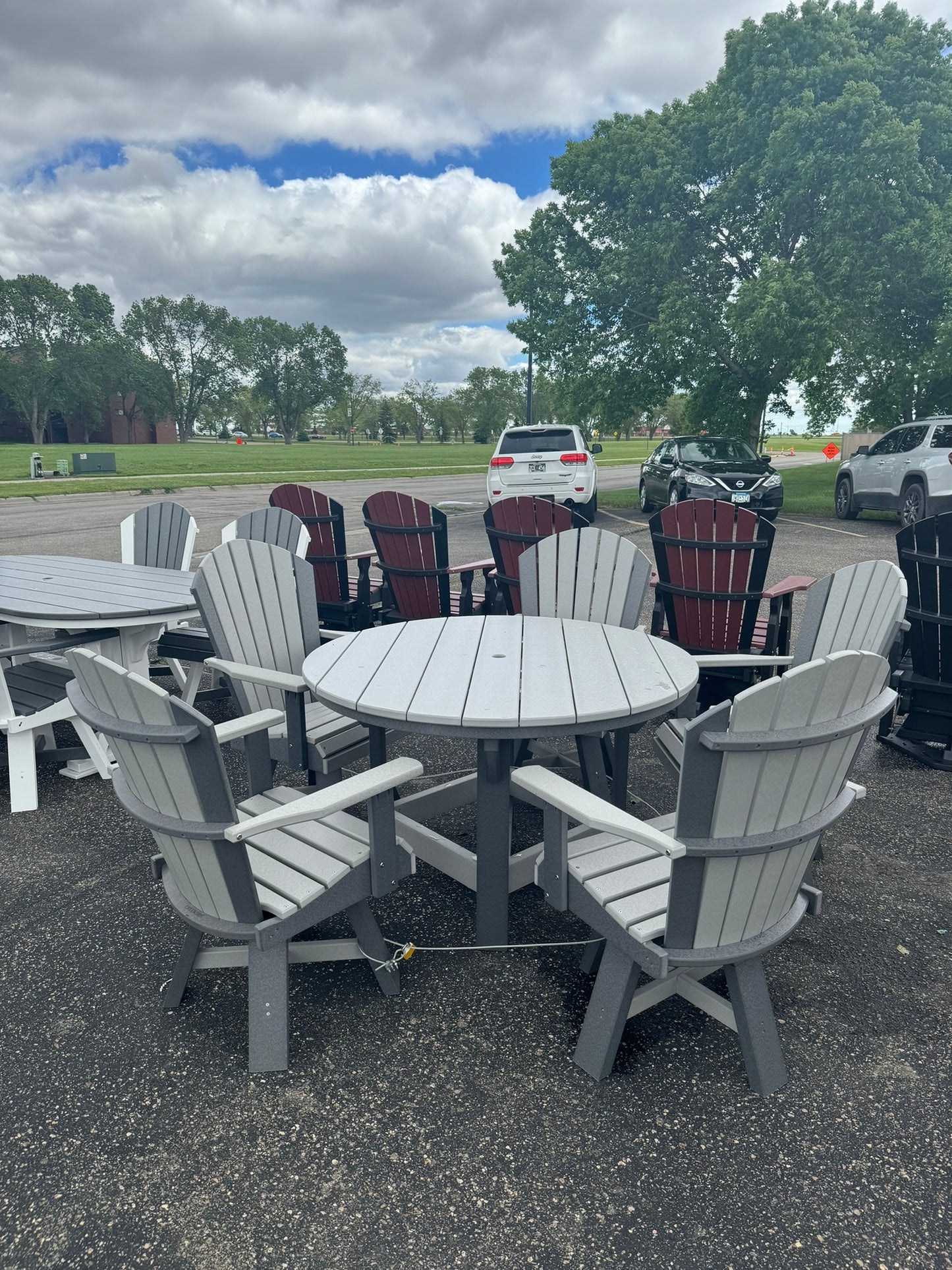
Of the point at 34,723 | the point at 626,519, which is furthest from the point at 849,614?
the point at 626,519

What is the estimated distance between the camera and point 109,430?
76375mm

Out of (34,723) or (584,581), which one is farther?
(584,581)

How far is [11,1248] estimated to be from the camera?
Result: 175 cm

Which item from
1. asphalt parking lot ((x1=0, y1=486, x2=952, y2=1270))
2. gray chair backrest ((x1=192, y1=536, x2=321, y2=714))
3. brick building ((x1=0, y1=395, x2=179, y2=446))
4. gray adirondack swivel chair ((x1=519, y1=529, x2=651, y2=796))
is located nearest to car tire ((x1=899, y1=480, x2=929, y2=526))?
gray adirondack swivel chair ((x1=519, y1=529, x2=651, y2=796))

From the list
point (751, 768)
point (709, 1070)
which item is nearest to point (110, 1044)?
point (709, 1070)

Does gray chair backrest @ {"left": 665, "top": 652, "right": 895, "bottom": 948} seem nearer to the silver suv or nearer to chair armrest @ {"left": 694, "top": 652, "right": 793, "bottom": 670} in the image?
chair armrest @ {"left": 694, "top": 652, "right": 793, "bottom": 670}

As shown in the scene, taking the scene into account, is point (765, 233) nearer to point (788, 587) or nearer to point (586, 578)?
point (788, 587)

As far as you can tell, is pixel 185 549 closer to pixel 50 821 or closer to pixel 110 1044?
pixel 50 821

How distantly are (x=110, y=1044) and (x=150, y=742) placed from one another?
1.10m

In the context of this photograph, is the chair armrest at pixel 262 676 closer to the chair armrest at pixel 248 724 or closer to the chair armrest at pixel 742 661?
the chair armrest at pixel 248 724

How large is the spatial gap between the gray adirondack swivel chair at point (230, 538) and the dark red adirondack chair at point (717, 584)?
211cm

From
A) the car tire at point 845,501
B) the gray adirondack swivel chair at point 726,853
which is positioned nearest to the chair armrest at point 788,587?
the gray adirondack swivel chair at point 726,853

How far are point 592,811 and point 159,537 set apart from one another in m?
4.65

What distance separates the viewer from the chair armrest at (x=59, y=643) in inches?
148
